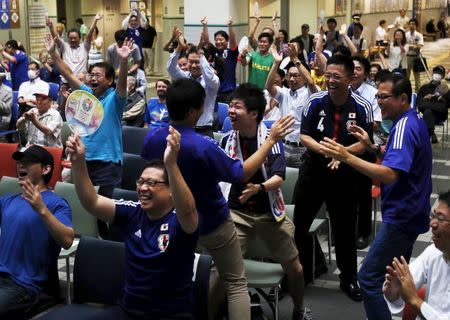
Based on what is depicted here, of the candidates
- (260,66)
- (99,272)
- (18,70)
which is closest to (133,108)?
(260,66)

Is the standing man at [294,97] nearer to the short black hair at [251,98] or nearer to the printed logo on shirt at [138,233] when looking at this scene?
the short black hair at [251,98]

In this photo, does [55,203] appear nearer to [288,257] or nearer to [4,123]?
[288,257]

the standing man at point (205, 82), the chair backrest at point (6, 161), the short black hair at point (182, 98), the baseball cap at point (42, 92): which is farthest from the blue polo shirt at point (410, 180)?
the baseball cap at point (42, 92)

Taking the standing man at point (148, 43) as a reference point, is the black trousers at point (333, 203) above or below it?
below

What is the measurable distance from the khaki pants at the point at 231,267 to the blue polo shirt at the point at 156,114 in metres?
3.34

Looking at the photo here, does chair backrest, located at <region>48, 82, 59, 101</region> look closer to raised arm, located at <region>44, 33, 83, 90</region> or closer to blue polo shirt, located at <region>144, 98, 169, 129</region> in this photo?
blue polo shirt, located at <region>144, 98, 169, 129</region>

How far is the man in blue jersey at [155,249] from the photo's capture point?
3.71m

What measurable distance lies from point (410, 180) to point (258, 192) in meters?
0.93

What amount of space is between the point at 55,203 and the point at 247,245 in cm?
130

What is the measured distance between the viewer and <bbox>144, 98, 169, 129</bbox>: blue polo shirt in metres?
7.46

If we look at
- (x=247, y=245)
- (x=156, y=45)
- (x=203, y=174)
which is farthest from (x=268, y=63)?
(x=156, y=45)

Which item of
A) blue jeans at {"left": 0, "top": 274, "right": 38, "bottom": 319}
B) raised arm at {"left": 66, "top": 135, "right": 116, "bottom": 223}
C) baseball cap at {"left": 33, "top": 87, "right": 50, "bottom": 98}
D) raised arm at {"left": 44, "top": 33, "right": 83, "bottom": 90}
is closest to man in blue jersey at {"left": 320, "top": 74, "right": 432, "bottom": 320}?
raised arm at {"left": 66, "top": 135, "right": 116, "bottom": 223}

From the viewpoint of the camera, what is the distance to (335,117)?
17.2 ft

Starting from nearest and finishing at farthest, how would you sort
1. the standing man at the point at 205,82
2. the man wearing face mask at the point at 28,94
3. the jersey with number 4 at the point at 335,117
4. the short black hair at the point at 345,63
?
the short black hair at the point at 345,63 → the jersey with number 4 at the point at 335,117 → the standing man at the point at 205,82 → the man wearing face mask at the point at 28,94
